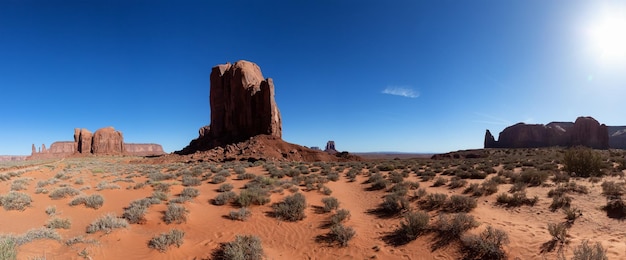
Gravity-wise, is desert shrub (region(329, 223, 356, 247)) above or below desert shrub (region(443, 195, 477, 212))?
A: below

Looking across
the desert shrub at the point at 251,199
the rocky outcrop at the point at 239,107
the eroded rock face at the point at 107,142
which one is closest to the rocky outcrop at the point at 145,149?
the eroded rock face at the point at 107,142

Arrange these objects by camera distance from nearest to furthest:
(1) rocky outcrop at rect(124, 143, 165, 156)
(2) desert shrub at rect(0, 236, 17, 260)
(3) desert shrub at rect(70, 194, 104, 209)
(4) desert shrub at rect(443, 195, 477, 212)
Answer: (2) desert shrub at rect(0, 236, 17, 260) → (4) desert shrub at rect(443, 195, 477, 212) → (3) desert shrub at rect(70, 194, 104, 209) → (1) rocky outcrop at rect(124, 143, 165, 156)

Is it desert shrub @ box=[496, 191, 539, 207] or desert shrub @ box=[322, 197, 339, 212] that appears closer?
desert shrub @ box=[496, 191, 539, 207]

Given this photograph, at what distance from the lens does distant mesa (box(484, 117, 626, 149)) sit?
7288 centimetres

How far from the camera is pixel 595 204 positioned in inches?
334

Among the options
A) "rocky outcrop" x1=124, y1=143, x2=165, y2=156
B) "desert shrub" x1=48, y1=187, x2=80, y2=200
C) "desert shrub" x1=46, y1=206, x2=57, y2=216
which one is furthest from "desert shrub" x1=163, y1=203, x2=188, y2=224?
"rocky outcrop" x1=124, y1=143, x2=165, y2=156

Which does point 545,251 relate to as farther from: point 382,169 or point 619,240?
point 382,169

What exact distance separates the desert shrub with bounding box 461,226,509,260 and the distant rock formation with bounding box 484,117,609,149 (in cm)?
9732

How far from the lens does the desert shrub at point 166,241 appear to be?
6368 millimetres

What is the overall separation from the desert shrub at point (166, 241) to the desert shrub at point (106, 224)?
1269 millimetres

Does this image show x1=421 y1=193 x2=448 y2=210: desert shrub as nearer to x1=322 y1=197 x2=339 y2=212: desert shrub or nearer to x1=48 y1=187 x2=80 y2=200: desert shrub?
x1=322 y1=197 x2=339 y2=212: desert shrub

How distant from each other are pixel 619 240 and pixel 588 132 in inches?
4009

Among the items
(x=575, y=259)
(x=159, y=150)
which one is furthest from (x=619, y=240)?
(x=159, y=150)

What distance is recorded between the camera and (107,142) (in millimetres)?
103438
